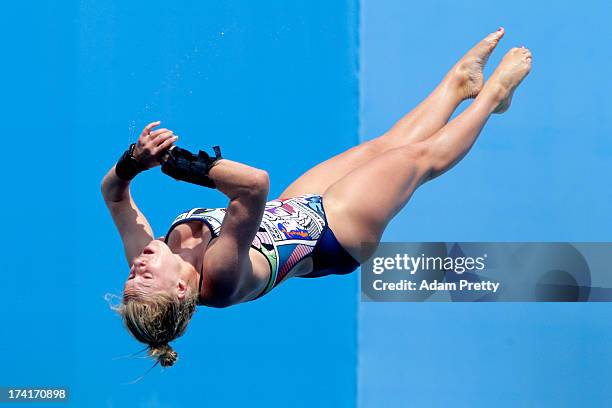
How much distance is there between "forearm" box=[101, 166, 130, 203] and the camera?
224 centimetres

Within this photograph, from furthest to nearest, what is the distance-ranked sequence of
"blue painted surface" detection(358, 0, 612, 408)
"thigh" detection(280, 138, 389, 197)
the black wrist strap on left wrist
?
"blue painted surface" detection(358, 0, 612, 408)
"thigh" detection(280, 138, 389, 197)
the black wrist strap on left wrist

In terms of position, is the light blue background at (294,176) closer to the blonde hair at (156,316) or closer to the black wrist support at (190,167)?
the blonde hair at (156,316)

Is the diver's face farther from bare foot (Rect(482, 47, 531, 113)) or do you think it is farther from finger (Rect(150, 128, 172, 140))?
bare foot (Rect(482, 47, 531, 113))

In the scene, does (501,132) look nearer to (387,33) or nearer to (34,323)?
(387,33)

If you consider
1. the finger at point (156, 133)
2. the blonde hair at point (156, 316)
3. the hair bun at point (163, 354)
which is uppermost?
the finger at point (156, 133)

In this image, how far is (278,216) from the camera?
2.29 meters

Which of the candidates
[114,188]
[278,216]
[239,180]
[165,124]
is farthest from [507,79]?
[165,124]

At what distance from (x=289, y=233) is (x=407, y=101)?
4.15 ft

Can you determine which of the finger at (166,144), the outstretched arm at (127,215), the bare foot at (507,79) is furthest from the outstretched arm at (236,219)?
the bare foot at (507,79)

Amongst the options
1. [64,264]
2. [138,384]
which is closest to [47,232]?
[64,264]

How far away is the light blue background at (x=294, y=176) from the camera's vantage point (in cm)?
323

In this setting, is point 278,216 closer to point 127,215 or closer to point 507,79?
point 127,215

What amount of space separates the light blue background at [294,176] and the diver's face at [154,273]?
4.04 feet

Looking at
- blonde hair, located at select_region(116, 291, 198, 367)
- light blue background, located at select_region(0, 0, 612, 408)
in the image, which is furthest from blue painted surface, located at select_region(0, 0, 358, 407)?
blonde hair, located at select_region(116, 291, 198, 367)
